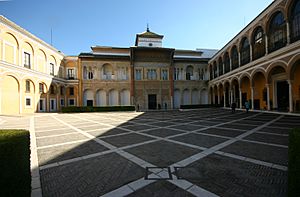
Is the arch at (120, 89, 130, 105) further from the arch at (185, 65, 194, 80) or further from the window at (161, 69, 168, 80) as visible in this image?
the arch at (185, 65, 194, 80)

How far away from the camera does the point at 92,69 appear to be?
33.9m

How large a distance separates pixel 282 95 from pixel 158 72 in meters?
22.7

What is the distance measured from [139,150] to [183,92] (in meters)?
32.2

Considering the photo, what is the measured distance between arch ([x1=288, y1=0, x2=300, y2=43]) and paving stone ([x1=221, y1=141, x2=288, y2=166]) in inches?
612

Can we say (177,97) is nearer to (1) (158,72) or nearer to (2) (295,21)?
(1) (158,72)

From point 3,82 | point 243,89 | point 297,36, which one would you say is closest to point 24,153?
point 297,36

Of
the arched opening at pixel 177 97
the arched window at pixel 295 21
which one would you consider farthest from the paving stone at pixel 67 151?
the arched opening at pixel 177 97

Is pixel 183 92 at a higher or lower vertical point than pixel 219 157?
higher

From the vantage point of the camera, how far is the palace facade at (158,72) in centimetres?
1742

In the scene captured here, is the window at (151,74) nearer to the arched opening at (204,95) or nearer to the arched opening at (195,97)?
the arched opening at (195,97)

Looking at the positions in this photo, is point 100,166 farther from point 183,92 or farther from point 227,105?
point 183,92

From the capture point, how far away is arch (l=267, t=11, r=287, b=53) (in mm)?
16466

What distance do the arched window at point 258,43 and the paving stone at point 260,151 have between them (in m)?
18.5

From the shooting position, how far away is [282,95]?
19641 millimetres
